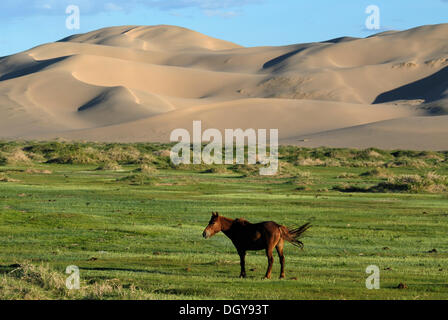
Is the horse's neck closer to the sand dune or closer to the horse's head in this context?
the horse's head

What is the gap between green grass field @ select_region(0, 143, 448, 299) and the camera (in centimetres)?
1301

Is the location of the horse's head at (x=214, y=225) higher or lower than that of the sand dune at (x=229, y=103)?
lower

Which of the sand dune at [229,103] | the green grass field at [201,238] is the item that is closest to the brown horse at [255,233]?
the green grass field at [201,238]

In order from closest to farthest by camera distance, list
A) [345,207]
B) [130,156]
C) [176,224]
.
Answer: [176,224] → [345,207] → [130,156]

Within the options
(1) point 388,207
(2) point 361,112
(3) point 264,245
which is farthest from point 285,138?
(3) point 264,245

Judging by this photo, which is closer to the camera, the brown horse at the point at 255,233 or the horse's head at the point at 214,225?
Answer: the brown horse at the point at 255,233

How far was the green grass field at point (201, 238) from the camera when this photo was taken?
13008mm

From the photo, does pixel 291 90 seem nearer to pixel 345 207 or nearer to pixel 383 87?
pixel 383 87

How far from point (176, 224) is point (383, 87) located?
558 feet

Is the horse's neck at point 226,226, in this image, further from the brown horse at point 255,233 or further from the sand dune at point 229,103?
the sand dune at point 229,103

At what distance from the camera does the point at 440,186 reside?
134 ft

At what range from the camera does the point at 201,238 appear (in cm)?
2139

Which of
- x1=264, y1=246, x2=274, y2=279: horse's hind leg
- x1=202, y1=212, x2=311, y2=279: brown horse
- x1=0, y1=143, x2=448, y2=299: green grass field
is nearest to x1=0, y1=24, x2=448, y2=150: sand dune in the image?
x1=0, y1=143, x2=448, y2=299: green grass field

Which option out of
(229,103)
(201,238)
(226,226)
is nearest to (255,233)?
(226,226)
